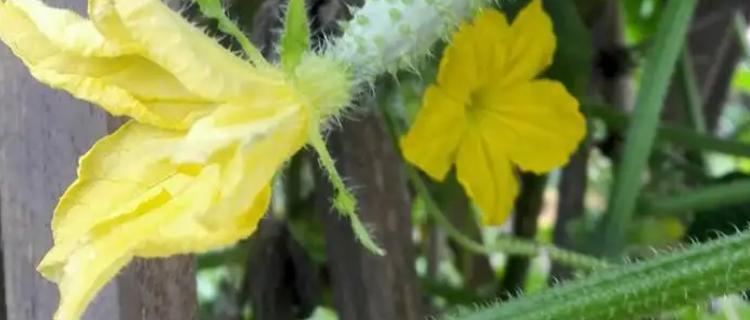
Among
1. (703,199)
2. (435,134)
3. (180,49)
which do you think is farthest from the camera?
(703,199)

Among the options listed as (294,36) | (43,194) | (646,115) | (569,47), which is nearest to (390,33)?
(294,36)

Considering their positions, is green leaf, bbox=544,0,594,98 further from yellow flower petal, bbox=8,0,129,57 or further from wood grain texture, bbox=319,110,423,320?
yellow flower petal, bbox=8,0,129,57

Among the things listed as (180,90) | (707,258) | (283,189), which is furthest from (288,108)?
(283,189)

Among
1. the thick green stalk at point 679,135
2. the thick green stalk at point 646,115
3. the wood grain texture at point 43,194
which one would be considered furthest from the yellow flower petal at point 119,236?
the thick green stalk at point 679,135

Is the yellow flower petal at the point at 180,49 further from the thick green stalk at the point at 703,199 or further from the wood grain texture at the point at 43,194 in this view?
the thick green stalk at the point at 703,199

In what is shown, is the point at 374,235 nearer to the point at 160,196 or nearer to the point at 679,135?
the point at 679,135

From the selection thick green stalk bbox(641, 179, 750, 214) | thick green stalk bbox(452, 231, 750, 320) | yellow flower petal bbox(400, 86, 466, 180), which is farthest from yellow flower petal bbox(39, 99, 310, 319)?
thick green stalk bbox(641, 179, 750, 214)
